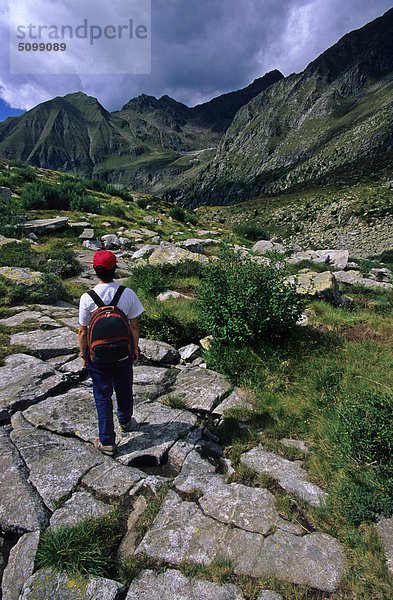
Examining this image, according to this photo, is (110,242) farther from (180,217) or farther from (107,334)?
(107,334)

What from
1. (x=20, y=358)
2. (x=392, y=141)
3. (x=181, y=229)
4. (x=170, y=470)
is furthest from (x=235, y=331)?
(x=392, y=141)

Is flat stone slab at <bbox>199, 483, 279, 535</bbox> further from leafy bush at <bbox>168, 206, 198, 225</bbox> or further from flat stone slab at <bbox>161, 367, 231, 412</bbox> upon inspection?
leafy bush at <bbox>168, 206, 198, 225</bbox>

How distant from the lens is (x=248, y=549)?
8.55ft

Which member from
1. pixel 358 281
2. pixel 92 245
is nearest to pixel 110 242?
pixel 92 245

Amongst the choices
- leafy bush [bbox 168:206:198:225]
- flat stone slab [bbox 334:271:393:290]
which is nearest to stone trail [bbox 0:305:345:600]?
flat stone slab [bbox 334:271:393:290]

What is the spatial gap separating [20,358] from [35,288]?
3206mm

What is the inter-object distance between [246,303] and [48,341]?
3946 mm

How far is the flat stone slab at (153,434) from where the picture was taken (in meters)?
3.68

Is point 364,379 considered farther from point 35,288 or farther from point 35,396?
point 35,288

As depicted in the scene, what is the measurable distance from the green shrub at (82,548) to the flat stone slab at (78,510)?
0.09 metres

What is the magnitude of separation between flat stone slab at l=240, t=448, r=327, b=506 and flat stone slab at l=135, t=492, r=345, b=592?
0.45 meters

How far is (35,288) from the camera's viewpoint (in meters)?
7.99

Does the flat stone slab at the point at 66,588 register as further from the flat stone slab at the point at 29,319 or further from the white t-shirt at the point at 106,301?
the flat stone slab at the point at 29,319

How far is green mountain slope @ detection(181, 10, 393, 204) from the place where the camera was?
70.4 metres
